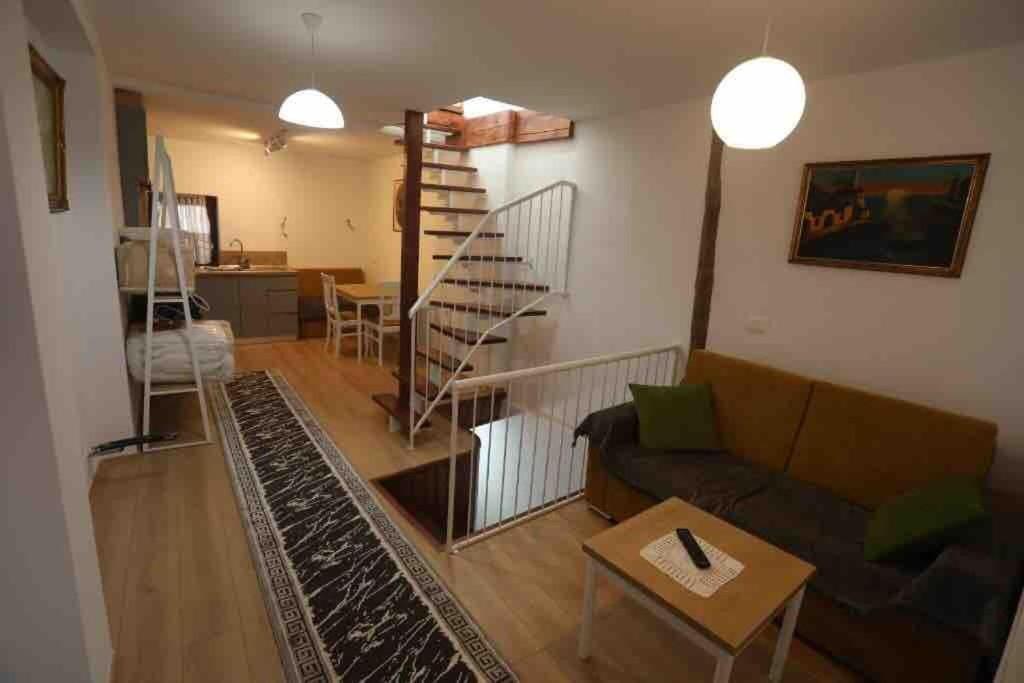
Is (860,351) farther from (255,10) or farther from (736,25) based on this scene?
(255,10)

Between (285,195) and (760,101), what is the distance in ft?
20.1

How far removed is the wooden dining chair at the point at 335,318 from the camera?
530 centimetres

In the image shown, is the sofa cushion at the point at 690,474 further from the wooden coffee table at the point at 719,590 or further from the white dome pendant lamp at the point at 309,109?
the white dome pendant lamp at the point at 309,109

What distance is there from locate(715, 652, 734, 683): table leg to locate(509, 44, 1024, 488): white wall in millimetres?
1668

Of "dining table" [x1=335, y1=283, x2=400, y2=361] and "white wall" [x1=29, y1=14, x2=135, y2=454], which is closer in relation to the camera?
"white wall" [x1=29, y1=14, x2=135, y2=454]

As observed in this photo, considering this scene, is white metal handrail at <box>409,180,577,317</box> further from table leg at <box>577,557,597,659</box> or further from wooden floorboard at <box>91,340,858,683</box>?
table leg at <box>577,557,597,659</box>

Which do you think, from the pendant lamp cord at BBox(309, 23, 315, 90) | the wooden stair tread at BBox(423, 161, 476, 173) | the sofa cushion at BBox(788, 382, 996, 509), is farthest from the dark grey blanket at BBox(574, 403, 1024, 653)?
the wooden stair tread at BBox(423, 161, 476, 173)

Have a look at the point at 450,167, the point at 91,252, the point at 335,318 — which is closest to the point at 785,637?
the point at 91,252

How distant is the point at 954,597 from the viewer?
1.49 m

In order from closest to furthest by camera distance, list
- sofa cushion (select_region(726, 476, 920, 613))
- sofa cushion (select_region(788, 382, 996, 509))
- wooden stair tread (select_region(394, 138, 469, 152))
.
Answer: sofa cushion (select_region(726, 476, 920, 613)), sofa cushion (select_region(788, 382, 996, 509)), wooden stair tread (select_region(394, 138, 469, 152))

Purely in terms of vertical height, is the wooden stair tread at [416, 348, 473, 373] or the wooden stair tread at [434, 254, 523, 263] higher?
the wooden stair tread at [434, 254, 523, 263]

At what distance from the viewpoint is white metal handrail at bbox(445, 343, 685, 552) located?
2.72 m

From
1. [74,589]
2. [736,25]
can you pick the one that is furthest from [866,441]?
[74,589]

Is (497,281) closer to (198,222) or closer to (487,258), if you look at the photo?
(487,258)
